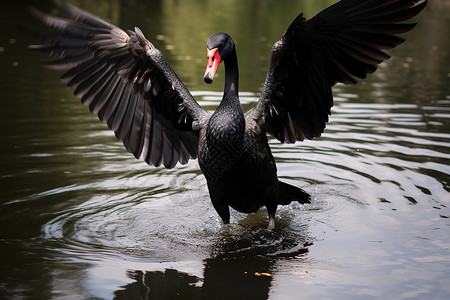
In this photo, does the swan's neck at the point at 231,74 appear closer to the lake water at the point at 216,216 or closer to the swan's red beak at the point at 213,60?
Result: the swan's red beak at the point at 213,60

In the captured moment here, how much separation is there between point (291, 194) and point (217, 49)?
190 centimetres

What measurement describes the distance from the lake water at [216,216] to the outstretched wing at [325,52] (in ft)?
3.88

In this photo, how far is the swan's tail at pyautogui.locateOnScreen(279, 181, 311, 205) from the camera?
20.3ft

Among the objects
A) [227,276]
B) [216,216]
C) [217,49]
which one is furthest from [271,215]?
[217,49]

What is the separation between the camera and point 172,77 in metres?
5.66

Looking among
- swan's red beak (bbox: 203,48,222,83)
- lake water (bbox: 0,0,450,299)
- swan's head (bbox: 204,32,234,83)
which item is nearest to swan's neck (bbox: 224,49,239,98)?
swan's head (bbox: 204,32,234,83)

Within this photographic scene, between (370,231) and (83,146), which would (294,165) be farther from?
(83,146)

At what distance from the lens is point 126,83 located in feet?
19.9

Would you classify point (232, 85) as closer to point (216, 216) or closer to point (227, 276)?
point (216, 216)

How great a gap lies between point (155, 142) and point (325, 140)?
124 inches

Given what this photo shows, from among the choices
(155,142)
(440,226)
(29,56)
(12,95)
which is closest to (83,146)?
(155,142)

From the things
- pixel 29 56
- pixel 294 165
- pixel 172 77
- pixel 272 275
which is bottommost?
pixel 272 275

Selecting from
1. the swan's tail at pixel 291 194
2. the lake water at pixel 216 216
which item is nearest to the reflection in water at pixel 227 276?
the lake water at pixel 216 216

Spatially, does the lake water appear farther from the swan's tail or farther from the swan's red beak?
the swan's red beak
